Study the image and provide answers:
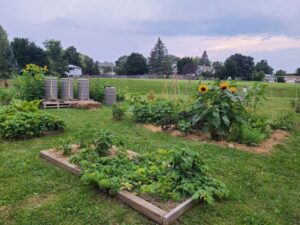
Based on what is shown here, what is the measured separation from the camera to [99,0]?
9508 millimetres

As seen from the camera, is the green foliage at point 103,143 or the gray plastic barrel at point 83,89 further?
the gray plastic barrel at point 83,89

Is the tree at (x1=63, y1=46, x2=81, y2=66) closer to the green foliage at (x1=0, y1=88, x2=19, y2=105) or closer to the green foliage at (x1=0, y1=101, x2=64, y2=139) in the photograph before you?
the green foliage at (x1=0, y1=88, x2=19, y2=105)

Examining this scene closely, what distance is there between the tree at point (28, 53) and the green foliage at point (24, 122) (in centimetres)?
3263

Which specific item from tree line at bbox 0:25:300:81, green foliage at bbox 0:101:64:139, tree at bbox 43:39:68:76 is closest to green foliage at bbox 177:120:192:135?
green foliage at bbox 0:101:64:139

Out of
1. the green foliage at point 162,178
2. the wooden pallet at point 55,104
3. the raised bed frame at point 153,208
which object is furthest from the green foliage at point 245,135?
the wooden pallet at point 55,104

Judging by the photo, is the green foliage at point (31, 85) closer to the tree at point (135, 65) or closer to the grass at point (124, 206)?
the grass at point (124, 206)

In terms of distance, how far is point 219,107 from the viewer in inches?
179

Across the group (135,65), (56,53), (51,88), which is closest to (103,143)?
(51,88)

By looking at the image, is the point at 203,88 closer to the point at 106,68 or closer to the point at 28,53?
the point at 28,53

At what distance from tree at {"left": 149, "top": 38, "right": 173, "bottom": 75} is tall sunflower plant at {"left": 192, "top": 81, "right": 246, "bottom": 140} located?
191ft

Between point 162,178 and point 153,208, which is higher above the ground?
point 162,178

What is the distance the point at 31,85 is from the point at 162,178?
25.3ft

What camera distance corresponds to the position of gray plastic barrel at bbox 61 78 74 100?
934 centimetres

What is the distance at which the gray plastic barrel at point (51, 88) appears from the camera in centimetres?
888
